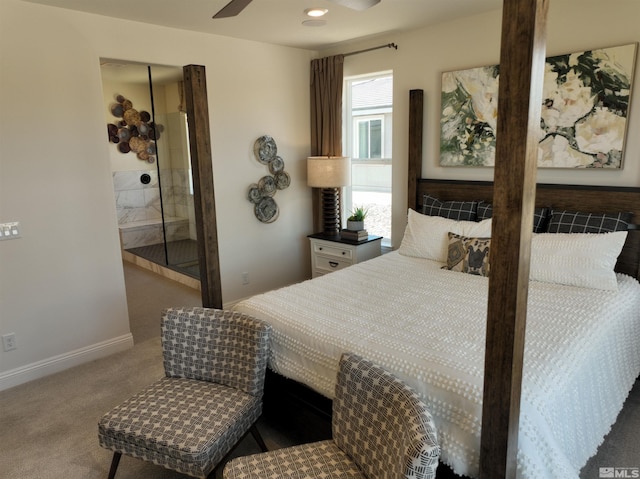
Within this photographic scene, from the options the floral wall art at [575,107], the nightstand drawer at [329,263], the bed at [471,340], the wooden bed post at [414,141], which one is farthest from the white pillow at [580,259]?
the nightstand drawer at [329,263]

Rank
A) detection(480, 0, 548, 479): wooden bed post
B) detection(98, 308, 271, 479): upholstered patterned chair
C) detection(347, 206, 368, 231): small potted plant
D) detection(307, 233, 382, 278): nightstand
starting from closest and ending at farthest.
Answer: detection(480, 0, 548, 479): wooden bed post, detection(98, 308, 271, 479): upholstered patterned chair, detection(307, 233, 382, 278): nightstand, detection(347, 206, 368, 231): small potted plant

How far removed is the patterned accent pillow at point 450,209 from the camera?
344cm

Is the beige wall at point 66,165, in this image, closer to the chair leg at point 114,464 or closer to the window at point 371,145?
the window at point 371,145

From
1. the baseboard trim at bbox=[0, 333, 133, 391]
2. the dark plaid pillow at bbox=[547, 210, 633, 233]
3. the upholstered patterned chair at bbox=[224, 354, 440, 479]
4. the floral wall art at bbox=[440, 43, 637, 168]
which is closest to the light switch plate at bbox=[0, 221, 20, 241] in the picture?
the baseboard trim at bbox=[0, 333, 133, 391]

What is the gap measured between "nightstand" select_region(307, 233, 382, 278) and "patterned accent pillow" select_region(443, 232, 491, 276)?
1.07 meters

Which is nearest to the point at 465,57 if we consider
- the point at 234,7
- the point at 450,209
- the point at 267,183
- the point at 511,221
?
the point at 450,209

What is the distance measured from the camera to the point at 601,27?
2855mm

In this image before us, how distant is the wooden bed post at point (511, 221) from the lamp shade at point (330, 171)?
9.61ft

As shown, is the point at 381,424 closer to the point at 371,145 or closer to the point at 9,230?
the point at 9,230

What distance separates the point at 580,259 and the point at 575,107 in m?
1.08
